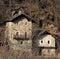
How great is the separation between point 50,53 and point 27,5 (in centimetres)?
1398

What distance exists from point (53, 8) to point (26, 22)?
13.6 meters

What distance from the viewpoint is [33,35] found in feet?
142

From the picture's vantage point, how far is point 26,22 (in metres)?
40.8

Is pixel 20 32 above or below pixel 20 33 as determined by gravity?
above

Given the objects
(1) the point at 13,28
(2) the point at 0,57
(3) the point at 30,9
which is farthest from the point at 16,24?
(2) the point at 0,57

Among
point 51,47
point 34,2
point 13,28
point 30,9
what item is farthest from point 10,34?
point 34,2

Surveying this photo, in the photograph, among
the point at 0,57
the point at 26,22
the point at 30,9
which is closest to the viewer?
the point at 0,57

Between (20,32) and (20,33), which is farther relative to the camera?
(20,32)

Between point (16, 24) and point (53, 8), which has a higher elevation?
point (53, 8)

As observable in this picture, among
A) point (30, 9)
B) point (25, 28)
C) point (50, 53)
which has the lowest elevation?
point (50, 53)

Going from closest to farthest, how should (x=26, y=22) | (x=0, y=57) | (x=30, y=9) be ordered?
1. (x=0, y=57)
2. (x=26, y=22)
3. (x=30, y=9)

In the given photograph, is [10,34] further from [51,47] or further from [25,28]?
[51,47]

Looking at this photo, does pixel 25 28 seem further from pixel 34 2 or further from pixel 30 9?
pixel 34 2

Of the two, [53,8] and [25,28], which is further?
[53,8]
